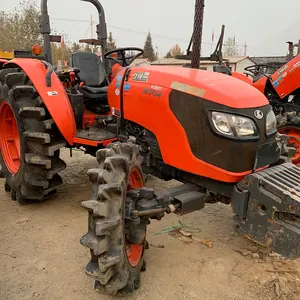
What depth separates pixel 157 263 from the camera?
257 centimetres

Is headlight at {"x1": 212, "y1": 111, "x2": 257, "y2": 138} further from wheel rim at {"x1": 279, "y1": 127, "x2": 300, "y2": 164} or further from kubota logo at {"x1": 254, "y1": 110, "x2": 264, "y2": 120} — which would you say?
wheel rim at {"x1": 279, "y1": 127, "x2": 300, "y2": 164}

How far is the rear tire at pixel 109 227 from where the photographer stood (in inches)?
72.5

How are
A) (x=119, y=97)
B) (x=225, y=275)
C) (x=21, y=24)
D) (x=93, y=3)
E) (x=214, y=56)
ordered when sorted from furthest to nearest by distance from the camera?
(x=21, y=24), (x=214, y=56), (x=93, y=3), (x=119, y=97), (x=225, y=275)

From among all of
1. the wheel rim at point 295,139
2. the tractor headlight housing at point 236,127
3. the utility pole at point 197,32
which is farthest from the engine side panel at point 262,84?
the tractor headlight housing at point 236,127

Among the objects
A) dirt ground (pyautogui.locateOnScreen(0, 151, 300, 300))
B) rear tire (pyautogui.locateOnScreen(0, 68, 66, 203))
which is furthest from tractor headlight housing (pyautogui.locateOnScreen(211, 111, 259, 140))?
rear tire (pyautogui.locateOnScreen(0, 68, 66, 203))

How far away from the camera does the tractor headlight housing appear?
83.2 inches

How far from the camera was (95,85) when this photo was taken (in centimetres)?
381

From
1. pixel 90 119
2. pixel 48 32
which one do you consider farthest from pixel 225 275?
pixel 48 32

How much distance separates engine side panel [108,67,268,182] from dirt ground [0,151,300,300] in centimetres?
76

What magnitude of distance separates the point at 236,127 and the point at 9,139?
2748 millimetres

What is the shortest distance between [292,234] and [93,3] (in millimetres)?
3481

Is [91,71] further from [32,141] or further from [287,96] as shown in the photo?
[287,96]

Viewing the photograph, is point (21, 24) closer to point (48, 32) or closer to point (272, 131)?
point (48, 32)

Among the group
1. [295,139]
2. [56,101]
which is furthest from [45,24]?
[295,139]
